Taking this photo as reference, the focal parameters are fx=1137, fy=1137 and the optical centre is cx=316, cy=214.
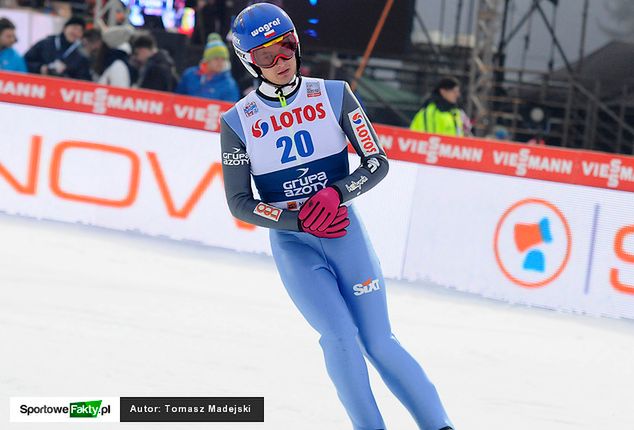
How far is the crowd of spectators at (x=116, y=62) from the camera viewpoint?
10.3 metres

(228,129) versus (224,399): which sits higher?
(228,129)

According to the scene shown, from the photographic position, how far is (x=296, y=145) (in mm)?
4438

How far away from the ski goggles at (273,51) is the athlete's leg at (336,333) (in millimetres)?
743

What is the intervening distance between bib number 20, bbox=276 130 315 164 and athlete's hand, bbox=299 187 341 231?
28 centimetres

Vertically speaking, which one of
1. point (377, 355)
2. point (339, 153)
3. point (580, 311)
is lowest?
point (580, 311)

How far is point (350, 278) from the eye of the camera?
4312mm

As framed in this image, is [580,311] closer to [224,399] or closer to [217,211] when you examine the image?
[217,211]

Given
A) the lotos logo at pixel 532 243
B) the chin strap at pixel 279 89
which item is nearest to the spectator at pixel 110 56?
the lotos logo at pixel 532 243

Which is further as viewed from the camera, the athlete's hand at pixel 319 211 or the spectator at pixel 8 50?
the spectator at pixel 8 50

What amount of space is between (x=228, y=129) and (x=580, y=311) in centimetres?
464

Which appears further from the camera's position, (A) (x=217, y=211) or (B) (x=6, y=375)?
(A) (x=217, y=211)

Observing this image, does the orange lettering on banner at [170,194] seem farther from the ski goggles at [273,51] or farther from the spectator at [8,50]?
the ski goggles at [273,51]

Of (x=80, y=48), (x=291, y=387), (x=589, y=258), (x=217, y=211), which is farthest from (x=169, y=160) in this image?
(x=291, y=387)

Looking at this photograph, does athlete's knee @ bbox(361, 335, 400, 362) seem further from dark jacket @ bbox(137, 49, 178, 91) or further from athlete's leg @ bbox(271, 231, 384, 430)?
dark jacket @ bbox(137, 49, 178, 91)
